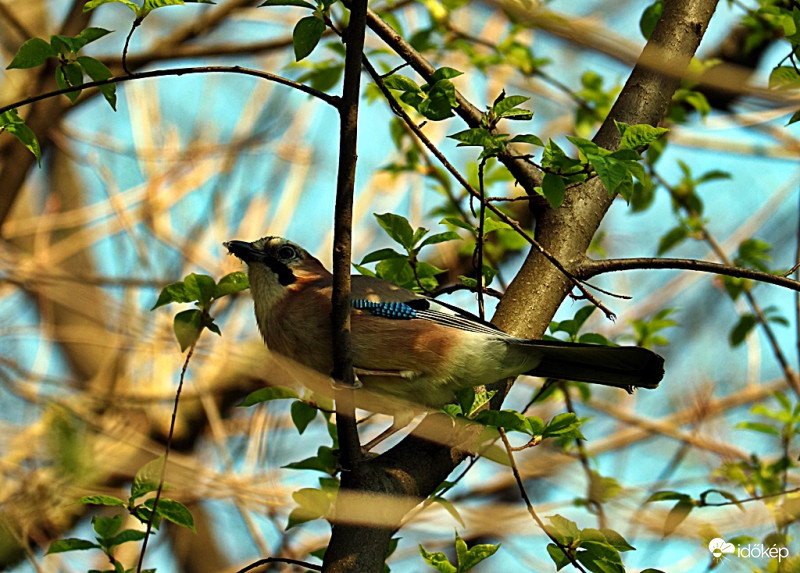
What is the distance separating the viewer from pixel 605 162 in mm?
2674

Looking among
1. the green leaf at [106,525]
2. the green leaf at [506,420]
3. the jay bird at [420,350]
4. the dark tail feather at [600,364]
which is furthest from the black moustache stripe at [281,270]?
the green leaf at [506,420]

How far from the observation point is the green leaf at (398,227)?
348 centimetres

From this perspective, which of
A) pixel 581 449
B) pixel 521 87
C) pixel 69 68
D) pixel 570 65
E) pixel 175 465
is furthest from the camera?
pixel 570 65

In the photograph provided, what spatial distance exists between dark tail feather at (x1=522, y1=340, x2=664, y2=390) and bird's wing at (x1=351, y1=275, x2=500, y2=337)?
1.10 feet

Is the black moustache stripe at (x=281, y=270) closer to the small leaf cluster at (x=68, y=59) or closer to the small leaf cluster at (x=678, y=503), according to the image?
the small leaf cluster at (x=68, y=59)

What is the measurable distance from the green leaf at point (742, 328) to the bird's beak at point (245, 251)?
A: 8.58ft

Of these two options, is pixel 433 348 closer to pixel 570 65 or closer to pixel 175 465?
pixel 175 465

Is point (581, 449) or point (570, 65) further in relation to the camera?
point (570, 65)

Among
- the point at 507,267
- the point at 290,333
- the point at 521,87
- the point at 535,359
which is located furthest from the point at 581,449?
the point at 521,87

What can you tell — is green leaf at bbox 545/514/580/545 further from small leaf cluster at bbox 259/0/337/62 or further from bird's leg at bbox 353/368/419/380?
small leaf cluster at bbox 259/0/337/62

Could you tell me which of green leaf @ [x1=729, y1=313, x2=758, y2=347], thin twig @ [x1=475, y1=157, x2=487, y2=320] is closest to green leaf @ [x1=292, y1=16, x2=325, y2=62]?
thin twig @ [x1=475, y1=157, x2=487, y2=320]

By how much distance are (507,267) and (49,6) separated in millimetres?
3914

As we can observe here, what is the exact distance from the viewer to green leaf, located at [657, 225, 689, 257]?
4.99 m

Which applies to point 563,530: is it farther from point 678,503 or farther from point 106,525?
point 106,525
